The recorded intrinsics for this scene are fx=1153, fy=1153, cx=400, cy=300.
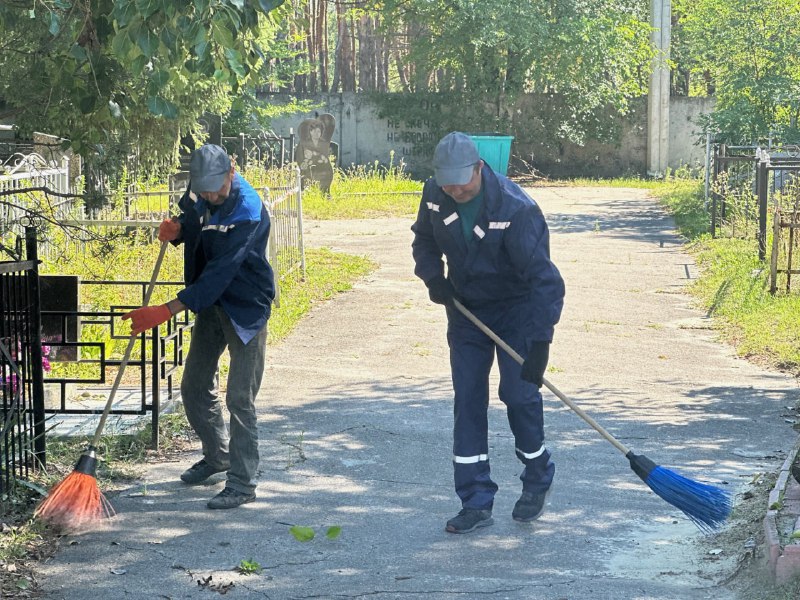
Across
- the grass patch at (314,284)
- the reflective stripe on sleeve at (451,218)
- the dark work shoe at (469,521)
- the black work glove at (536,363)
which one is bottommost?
the dark work shoe at (469,521)

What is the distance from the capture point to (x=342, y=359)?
9.83 m

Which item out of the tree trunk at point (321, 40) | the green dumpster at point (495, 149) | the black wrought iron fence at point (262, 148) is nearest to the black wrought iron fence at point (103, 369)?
the black wrought iron fence at point (262, 148)

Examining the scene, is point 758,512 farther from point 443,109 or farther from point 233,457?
point 443,109

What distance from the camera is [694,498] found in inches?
209

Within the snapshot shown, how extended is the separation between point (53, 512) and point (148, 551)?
0.54 meters

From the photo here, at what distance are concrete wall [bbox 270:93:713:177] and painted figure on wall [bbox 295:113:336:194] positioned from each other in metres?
6.15

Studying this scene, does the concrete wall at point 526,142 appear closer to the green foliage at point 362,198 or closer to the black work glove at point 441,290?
the green foliage at point 362,198

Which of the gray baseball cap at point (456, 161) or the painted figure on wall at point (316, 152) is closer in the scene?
the gray baseball cap at point (456, 161)

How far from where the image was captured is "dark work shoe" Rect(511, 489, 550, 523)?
226 inches

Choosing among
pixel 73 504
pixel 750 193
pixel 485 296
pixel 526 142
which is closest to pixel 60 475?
pixel 73 504

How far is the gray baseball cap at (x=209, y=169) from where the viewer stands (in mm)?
5832

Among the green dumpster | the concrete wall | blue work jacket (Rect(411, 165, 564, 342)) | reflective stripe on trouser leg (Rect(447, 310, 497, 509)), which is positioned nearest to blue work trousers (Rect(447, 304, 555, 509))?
reflective stripe on trouser leg (Rect(447, 310, 497, 509))

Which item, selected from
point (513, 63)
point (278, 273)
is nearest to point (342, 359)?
point (278, 273)

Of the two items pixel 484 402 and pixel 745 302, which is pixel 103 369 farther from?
pixel 745 302
